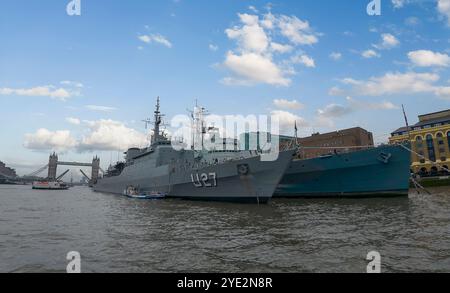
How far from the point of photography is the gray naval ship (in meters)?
18.6

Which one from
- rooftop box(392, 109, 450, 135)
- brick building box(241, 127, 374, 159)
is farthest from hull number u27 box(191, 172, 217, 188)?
rooftop box(392, 109, 450, 135)

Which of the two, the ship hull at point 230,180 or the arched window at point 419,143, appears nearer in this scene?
the ship hull at point 230,180

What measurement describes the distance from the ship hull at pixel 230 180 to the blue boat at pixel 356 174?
8267mm

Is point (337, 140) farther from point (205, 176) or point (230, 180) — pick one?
point (230, 180)

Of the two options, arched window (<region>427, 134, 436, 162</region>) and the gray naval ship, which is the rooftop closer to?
arched window (<region>427, 134, 436, 162</region>)

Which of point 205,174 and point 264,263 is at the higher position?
point 205,174

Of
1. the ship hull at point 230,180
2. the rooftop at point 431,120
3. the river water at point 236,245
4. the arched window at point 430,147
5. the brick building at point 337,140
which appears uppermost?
the rooftop at point 431,120

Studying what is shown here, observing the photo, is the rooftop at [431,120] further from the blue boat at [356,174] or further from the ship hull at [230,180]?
the ship hull at [230,180]

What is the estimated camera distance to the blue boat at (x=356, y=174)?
22656 millimetres

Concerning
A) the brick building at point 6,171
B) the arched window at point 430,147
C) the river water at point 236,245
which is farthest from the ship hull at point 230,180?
the brick building at point 6,171
